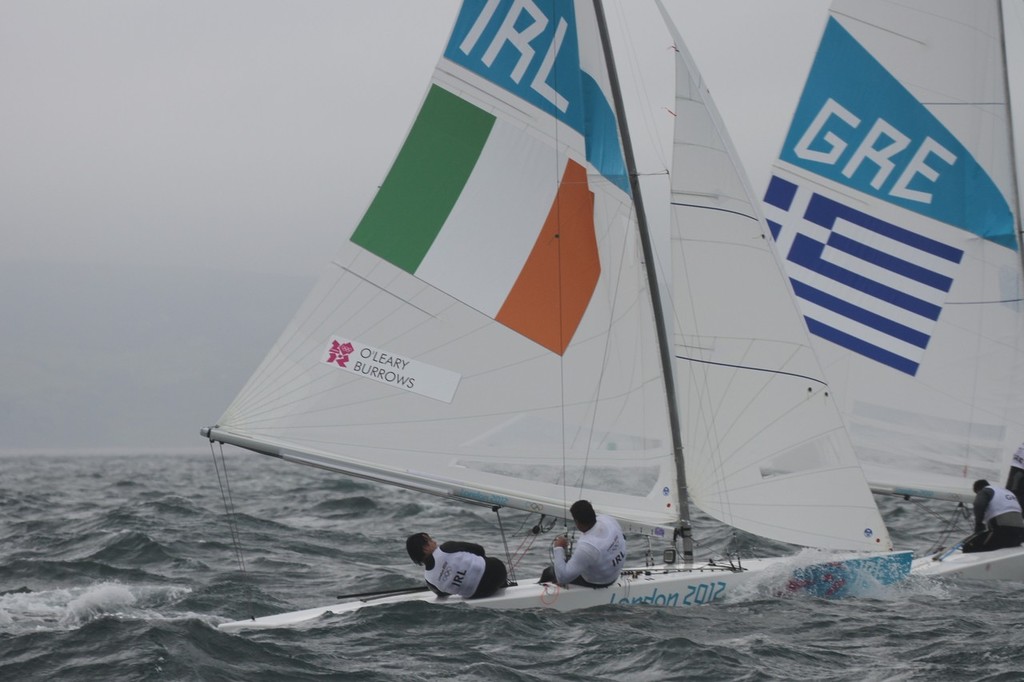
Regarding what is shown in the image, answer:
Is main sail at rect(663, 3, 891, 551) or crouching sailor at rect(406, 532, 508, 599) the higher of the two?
main sail at rect(663, 3, 891, 551)

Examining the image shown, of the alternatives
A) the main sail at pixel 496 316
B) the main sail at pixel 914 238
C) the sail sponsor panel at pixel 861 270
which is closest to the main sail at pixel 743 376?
the main sail at pixel 496 316

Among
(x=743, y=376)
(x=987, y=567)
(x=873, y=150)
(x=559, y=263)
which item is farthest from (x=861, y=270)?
(x=559, y=263)

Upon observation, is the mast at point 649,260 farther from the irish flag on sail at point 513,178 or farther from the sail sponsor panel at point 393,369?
the sail sponsor panel at point 393,369

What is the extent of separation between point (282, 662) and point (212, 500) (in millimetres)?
14741

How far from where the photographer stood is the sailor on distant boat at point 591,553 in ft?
32.8

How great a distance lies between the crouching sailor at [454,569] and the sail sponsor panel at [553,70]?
3.50m

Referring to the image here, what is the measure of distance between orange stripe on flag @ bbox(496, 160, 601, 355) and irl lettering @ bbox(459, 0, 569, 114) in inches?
28.4

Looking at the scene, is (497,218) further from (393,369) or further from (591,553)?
(591,553)

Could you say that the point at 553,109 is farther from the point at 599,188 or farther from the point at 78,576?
the point at 78,576

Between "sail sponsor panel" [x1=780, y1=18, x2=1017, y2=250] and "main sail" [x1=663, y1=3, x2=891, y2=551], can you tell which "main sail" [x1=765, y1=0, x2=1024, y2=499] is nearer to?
"sail sponsor panel" [x1=780, y1=18, x2=1017, y2=250]

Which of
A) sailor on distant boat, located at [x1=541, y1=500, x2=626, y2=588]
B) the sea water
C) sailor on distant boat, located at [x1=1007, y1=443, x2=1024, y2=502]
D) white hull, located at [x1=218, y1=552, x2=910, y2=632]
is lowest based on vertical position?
the sea water

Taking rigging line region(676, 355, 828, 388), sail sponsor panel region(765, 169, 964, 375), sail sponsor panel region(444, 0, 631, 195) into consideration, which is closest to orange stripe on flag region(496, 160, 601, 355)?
sail sponsor panel region(444, 0, 631, 195)

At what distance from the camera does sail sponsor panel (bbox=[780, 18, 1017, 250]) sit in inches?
540

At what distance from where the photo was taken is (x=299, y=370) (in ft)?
34.8
